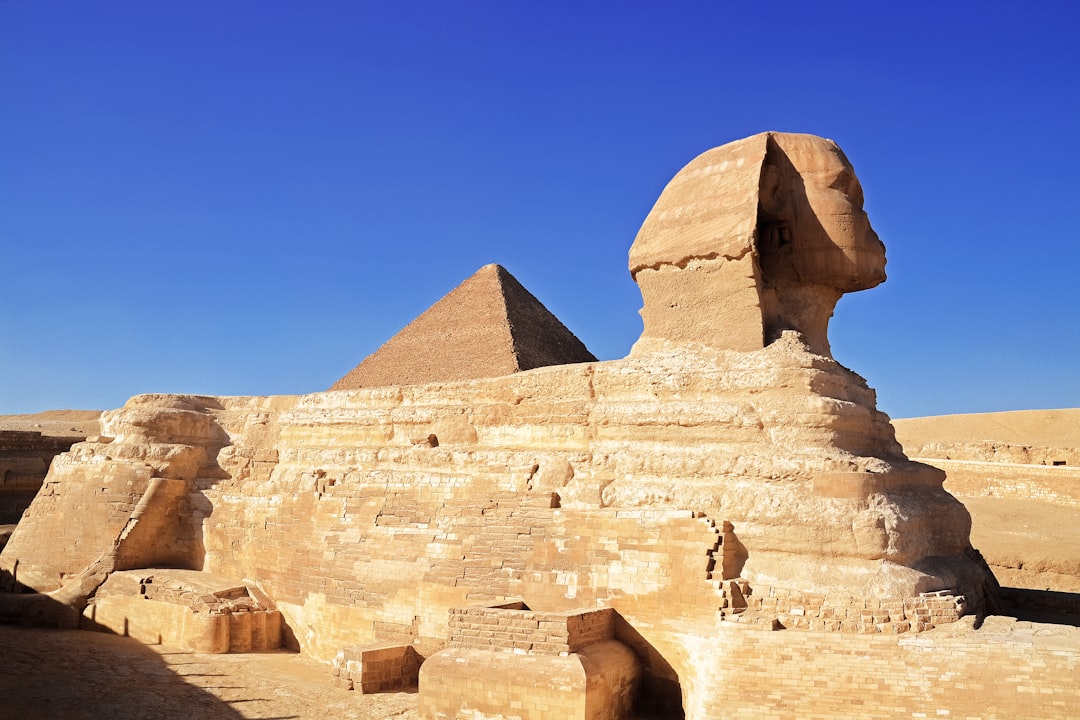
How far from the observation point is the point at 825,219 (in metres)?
8.56

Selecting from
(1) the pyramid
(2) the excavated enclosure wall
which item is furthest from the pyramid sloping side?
(2) the excavated enclosure wall

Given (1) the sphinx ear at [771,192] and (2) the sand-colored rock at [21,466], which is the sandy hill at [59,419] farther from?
(1) the sphinx ear at [771,192]

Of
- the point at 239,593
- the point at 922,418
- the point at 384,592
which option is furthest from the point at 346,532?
the point at 922,418

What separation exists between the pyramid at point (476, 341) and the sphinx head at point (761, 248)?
7.96 metres

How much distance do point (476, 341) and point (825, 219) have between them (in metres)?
10.5

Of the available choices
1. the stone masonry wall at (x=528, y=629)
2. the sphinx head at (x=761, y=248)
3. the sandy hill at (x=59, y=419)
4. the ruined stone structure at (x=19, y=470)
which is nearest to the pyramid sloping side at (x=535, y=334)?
the sphinx head at (x=761, y=248)

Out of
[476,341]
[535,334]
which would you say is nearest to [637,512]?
[476,341]

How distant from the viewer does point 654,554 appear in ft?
24.4

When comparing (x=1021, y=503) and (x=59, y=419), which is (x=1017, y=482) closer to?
(x=1021, y=503)

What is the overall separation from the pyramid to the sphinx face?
8447 mm

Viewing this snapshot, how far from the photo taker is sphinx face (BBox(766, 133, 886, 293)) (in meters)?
8.52

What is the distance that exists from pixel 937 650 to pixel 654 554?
2.26 m

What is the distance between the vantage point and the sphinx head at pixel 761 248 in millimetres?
8336

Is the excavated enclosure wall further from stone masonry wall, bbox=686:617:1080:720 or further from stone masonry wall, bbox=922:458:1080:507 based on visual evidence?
stone masonry wall, bbox=922:458:1080:507
